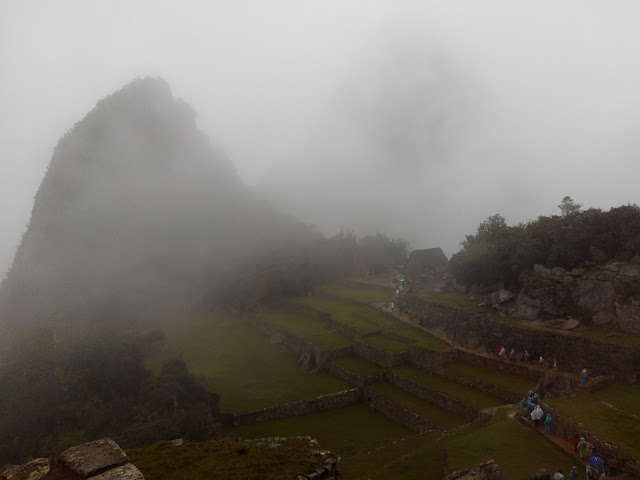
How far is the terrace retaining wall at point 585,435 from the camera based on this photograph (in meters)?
10.9

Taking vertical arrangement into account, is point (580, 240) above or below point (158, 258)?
above

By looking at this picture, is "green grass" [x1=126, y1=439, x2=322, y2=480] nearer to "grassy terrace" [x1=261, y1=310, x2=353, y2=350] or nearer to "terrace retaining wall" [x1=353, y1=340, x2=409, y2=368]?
"terrace retaining wall" [x1=353, y1=340, x2=409, y2=368]

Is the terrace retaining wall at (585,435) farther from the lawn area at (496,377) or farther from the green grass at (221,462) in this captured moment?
the green grass at (221,462)

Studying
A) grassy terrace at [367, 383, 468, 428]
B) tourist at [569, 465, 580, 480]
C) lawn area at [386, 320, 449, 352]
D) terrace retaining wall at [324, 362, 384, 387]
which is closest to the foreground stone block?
tourist at [569, 465, 580, 480]

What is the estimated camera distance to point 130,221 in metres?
67.8

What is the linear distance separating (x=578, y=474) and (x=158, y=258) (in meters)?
59.9

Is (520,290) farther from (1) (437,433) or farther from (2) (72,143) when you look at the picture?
(2) (72,143)

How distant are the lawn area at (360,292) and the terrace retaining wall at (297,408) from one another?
1512 cm

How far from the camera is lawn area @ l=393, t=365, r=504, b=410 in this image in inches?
773

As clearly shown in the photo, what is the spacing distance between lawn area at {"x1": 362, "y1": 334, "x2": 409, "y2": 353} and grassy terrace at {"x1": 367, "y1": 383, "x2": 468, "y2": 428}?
2470 mm

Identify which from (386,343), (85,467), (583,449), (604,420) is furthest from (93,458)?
(386,343)

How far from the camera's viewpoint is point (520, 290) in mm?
24891

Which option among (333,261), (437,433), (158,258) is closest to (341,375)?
(437,433)

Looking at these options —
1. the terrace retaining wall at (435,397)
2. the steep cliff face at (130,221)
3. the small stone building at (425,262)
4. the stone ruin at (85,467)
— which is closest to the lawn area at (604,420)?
the terrace retaining wall at (435,397)
